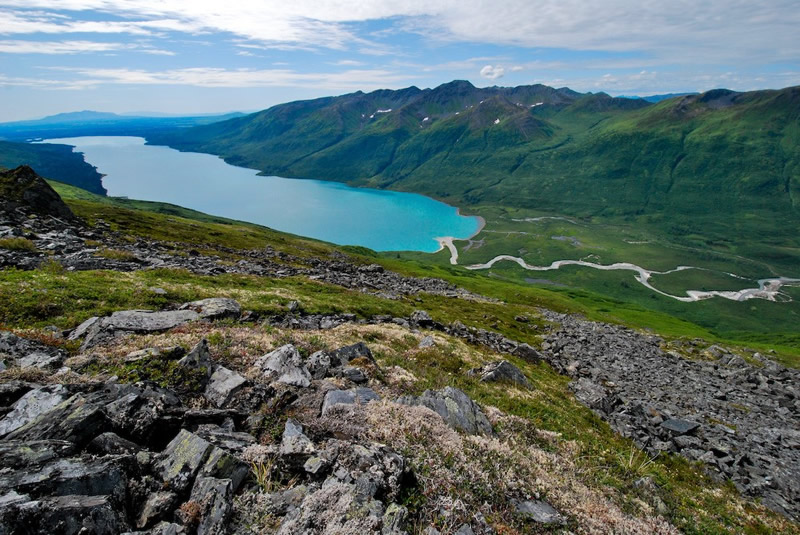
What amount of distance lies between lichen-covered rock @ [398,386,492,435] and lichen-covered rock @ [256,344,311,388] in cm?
447

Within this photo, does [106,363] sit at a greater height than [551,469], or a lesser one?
greater

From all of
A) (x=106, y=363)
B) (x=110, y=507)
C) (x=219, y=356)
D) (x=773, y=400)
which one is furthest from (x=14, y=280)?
(x=773, y=400)

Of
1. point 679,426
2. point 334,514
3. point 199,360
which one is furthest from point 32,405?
point 679,426

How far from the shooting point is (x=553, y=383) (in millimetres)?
36406

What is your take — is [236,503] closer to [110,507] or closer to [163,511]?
[163,511]

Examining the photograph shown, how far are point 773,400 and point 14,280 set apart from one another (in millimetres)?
76167

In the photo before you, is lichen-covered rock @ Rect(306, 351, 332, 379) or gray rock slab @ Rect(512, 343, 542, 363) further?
gray rock slab @ Rect(512, 343, 542, 363)

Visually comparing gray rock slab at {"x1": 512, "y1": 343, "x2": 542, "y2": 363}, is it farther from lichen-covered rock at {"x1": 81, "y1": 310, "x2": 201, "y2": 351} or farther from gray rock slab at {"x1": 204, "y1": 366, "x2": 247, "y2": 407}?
gray rock slab at {"x1": 204, "y1": 366, "x2": 247, "y2": 407}

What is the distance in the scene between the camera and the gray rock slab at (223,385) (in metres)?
14.1

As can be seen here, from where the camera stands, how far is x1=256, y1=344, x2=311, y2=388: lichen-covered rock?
1636cm

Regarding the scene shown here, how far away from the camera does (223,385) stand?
14.7m

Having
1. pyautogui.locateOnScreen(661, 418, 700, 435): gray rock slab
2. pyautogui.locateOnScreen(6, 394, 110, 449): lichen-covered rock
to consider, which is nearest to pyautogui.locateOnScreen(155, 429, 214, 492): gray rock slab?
pyautogui.locateOnScreen(6, 394, 110, 449): lichen-covered rock

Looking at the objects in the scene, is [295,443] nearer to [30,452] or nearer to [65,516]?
[65,516]

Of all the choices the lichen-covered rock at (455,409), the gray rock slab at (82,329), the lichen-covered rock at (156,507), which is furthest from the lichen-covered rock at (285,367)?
the gray rock slab at (82,329)
